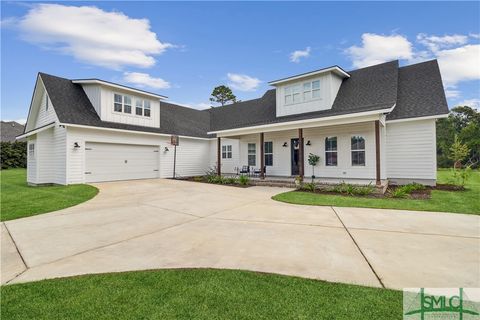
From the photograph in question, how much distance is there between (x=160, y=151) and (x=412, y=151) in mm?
14771

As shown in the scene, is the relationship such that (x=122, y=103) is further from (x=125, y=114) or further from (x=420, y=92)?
(x=420, y=92)

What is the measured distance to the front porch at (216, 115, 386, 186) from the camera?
38.9ft

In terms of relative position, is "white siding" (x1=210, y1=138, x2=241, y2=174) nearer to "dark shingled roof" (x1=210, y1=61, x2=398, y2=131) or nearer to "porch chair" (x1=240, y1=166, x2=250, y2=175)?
"porch chair" (x1=240, y1=166, x2=250, y2=175)

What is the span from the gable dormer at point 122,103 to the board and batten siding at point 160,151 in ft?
3.83

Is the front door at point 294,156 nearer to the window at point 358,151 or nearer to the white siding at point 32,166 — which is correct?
the window at point 358,151

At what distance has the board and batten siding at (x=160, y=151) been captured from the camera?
12.5m

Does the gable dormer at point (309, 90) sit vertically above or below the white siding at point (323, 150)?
above

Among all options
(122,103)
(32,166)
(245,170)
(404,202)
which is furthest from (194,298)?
(32,166)

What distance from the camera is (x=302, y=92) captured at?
14656 millimetres

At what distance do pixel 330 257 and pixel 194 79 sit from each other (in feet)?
70.0

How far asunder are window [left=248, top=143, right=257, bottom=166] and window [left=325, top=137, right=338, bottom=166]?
15.9 ft

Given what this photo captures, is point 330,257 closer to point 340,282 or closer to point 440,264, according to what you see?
point 340,282

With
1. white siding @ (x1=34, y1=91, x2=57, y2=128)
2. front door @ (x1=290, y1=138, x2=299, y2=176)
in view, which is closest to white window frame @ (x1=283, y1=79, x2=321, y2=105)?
front door @ (x1=290, y1=138, x2=299, y2=176)

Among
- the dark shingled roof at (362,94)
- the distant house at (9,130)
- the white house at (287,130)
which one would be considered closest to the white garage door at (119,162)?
the white house at (287,130)
